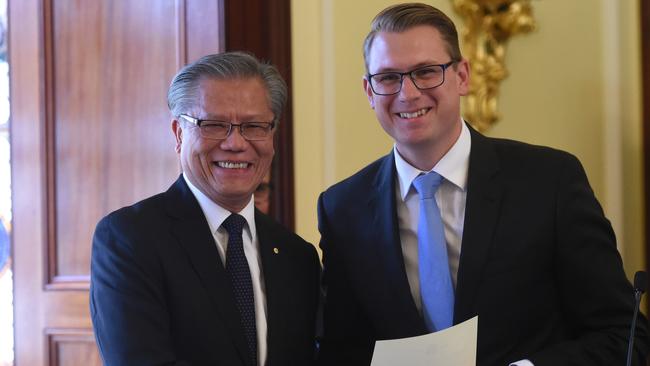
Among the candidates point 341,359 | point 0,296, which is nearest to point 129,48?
point 0,296

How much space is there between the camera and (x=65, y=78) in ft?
11.0

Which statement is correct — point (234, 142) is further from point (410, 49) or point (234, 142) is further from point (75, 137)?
point (75, 137)

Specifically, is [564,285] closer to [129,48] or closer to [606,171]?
[606,171]

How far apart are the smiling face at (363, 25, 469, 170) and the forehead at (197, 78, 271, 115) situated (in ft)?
0.91

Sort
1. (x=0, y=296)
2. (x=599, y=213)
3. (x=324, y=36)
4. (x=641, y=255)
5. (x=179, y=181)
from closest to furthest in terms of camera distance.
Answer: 1. (x=599, y=213)
2. (x=179, y=181)
3. (x=641, y=255)
4. (x=324, y=36)
5. (x=0, y=296)

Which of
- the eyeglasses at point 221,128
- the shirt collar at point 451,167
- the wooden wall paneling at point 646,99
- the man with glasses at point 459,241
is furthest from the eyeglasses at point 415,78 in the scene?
the wooden wall paneling at point 646,99

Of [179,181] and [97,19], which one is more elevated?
[97,19]

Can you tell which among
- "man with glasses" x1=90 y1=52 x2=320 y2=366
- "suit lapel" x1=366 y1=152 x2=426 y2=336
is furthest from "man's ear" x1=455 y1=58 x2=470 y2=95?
"man with glasses" x1=90 y1=52 x2=320 y2=366

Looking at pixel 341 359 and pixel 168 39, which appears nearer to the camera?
pixel 341 359

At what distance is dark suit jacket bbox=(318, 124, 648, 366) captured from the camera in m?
1.82

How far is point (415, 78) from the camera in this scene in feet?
6.37

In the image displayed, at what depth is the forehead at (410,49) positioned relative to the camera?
193 centimetres

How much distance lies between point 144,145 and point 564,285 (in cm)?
178

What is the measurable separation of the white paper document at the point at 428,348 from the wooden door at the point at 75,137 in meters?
1.61
